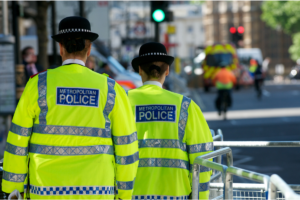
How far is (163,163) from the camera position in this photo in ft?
11.6

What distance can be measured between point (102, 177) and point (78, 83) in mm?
549

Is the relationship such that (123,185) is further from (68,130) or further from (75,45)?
(75,45)

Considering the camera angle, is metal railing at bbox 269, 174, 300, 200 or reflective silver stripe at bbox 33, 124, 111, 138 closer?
metal railing at bbox 269, 174, 300, 200

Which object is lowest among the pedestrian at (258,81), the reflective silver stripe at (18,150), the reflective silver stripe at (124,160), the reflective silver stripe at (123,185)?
the reflective silver stripe at (123,185)

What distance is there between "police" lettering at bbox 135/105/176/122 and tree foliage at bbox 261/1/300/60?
2481 inches

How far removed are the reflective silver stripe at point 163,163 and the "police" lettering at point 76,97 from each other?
70 cm

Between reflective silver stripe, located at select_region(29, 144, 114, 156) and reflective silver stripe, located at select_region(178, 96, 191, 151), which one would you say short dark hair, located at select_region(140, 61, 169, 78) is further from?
reflective silver stripe, located at select_region(29, 144, 114, 156)

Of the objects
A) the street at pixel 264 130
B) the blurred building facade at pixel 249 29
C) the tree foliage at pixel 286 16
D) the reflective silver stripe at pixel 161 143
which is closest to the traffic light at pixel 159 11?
the street at pixel 264 130

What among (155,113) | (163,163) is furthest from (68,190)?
(155,113)

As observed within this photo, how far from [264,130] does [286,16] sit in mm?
54601

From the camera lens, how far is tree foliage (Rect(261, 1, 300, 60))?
64.5 meters

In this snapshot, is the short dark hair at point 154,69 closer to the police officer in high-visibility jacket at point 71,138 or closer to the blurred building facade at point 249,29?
the police officer in high-visibility jacket at point 71,138

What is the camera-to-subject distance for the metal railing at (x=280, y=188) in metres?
2.13

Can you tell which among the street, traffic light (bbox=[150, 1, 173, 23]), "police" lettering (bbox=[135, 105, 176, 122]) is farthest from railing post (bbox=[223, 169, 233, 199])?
traffic light (bbox=[150, 1, 173, 23])
